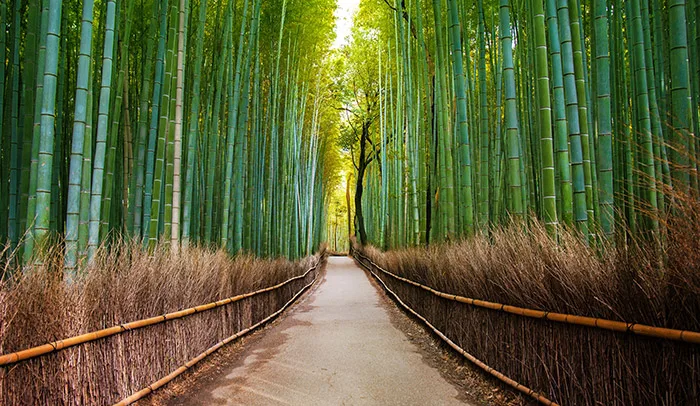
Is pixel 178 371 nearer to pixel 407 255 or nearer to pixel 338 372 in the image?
pixel 338 372

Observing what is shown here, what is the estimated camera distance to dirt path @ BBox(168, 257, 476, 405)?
2.72 metres

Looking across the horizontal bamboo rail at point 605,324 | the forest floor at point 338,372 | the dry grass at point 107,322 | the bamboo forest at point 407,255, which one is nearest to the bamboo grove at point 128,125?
the bamboo forest at point 407,255

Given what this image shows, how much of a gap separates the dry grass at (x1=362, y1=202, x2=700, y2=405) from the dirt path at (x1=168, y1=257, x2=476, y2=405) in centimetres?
45

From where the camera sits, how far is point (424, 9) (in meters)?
7.79

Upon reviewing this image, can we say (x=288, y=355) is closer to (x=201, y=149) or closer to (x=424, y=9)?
(x=201, y=149)

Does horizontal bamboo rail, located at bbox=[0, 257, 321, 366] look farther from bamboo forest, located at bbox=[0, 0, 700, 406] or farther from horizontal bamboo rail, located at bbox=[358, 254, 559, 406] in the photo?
horizontal bamboo rail, located at bbox=[358, 254, 559, 406]

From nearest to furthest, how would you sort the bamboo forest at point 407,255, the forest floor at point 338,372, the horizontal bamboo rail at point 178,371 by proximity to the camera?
the bamboo forest at point 407,255 → the horizontal bamboo rail at point 178,371 → the forest floor at point 338,372

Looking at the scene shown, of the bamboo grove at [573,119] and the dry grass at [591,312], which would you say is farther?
the bamboo grove at [573,119]

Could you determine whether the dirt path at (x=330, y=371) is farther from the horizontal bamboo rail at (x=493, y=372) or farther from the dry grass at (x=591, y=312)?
the dry grass at (x=591, y=312)

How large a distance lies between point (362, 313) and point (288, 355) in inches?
91.6

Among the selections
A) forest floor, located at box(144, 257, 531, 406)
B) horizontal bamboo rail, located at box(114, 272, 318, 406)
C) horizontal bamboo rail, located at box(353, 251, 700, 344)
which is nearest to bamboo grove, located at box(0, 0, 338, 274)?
horizontal bamboo rail, located at box(114, 272, 318, 406)

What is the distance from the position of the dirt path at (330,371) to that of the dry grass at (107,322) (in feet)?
1.06

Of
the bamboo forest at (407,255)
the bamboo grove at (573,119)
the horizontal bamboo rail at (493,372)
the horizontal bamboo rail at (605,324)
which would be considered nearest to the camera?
the horizontal bamboo rail at (605,324)

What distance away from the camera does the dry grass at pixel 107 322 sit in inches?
67.4
